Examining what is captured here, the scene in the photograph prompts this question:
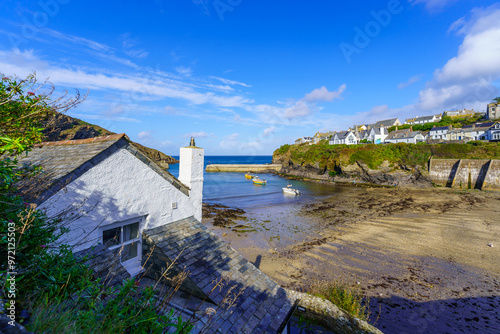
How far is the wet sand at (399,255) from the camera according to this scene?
9.33 m

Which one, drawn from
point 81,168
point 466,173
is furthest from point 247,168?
point 81,168

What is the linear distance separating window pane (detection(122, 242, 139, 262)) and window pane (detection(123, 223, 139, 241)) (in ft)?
0.59

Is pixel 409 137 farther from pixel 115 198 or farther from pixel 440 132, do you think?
pixel 115 198

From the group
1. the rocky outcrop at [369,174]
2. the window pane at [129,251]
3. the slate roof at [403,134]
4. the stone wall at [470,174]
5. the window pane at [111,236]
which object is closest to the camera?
the window pane at [111,236]

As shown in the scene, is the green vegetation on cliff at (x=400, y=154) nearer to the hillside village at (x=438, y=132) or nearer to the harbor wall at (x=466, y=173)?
the harbor wall at (x=466, y=173)

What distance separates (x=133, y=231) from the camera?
5754mm

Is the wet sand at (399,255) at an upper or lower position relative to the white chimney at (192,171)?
lower

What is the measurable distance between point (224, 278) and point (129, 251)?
101 inches

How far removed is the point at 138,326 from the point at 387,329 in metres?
9.83

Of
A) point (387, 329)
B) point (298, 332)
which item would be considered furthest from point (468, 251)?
point (298, 332)

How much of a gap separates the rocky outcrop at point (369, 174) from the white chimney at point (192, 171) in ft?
165

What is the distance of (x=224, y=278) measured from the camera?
5.29m

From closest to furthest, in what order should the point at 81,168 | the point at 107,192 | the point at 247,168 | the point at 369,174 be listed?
the point at 81,168 → the point at 107,192 → the point at 369,174 → the point at 247,168

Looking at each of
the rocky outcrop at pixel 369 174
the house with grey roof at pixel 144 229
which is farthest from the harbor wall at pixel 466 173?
the house with grey roof at pixel 144 229
